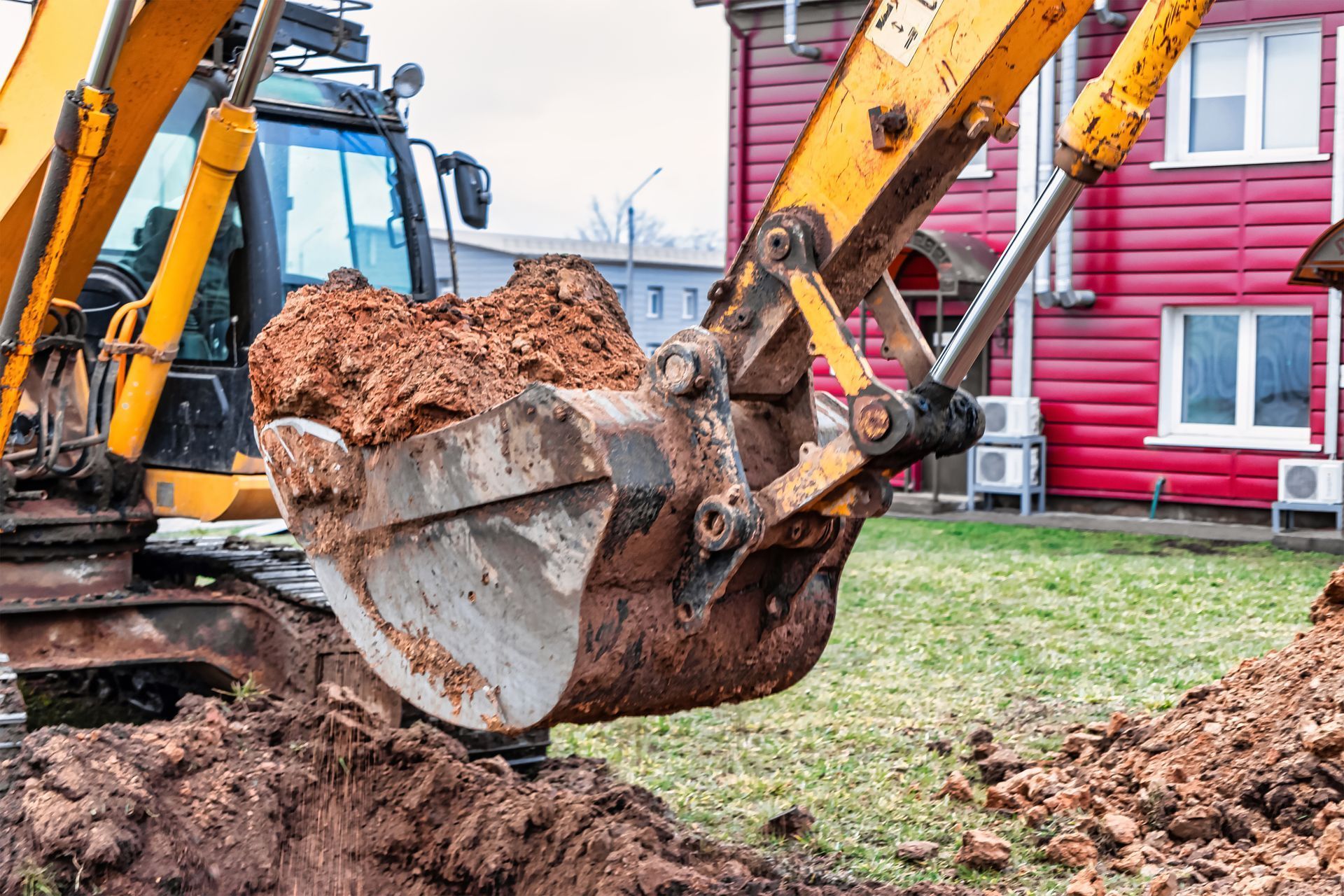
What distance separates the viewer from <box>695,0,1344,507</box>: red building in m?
12.4

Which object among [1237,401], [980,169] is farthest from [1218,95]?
[1237,401]

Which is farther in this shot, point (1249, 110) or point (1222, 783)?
point (1249, 110)

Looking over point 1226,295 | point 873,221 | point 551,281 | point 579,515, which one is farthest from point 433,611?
point 1226,295

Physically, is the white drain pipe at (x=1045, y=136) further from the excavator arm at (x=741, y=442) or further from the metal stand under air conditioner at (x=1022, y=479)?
the excavator arm at (x=741, y=442)

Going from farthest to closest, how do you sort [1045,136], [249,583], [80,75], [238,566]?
[1045,136] → [238,566] → [249,583] → [80,75]

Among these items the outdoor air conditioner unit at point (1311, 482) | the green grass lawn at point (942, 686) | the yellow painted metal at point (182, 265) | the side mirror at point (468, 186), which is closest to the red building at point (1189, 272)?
the outdoor air conditioner unit at point (1311, 482)

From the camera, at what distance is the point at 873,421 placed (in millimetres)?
3033

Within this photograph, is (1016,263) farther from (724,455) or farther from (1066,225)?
(1066,225)

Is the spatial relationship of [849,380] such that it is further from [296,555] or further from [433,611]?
[296,555]

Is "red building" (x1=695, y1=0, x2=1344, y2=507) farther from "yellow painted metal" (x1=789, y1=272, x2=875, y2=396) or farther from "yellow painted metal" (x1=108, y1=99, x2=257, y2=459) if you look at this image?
"yellow painted metal" (x1=789, y1=272, x2=875, y2=396)

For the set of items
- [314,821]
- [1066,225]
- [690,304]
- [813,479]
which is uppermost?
[690,304]

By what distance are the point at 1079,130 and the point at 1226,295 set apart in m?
10.8

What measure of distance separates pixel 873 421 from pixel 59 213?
270cm

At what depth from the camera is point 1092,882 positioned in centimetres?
399
